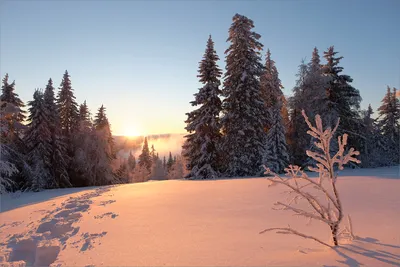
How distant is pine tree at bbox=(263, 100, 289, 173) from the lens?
19.2 metres

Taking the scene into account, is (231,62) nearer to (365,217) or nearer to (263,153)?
(263,153)

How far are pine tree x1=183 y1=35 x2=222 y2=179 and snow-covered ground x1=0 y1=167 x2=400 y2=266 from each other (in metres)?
10.6

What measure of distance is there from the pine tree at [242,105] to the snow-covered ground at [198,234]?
9966 mm

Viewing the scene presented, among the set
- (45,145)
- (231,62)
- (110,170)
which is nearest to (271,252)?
(231,62)

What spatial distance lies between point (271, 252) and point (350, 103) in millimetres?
21813

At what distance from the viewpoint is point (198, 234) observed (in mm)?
4469

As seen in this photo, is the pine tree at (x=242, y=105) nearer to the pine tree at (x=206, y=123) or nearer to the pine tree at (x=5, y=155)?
the pine tree at (x=206, y=123)

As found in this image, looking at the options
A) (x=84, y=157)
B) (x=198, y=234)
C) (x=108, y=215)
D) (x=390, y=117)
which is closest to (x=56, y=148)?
(x=84, y=157)

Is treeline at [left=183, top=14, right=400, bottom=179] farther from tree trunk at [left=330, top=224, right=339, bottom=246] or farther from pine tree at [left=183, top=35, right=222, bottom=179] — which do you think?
tree trunk at [left=330, top=224, right=339, bottom=246]

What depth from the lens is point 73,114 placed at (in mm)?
26844

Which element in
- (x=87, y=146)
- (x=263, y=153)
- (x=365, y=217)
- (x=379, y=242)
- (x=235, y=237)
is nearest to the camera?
(x=379, y=242)

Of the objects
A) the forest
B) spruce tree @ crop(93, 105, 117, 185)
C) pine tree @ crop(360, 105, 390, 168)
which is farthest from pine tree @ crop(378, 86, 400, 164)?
spruce tree @ crop(93, 105, 117, 185)

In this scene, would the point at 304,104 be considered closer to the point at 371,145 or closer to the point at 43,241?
the point at 371,145

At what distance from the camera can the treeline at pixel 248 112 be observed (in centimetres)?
1758
